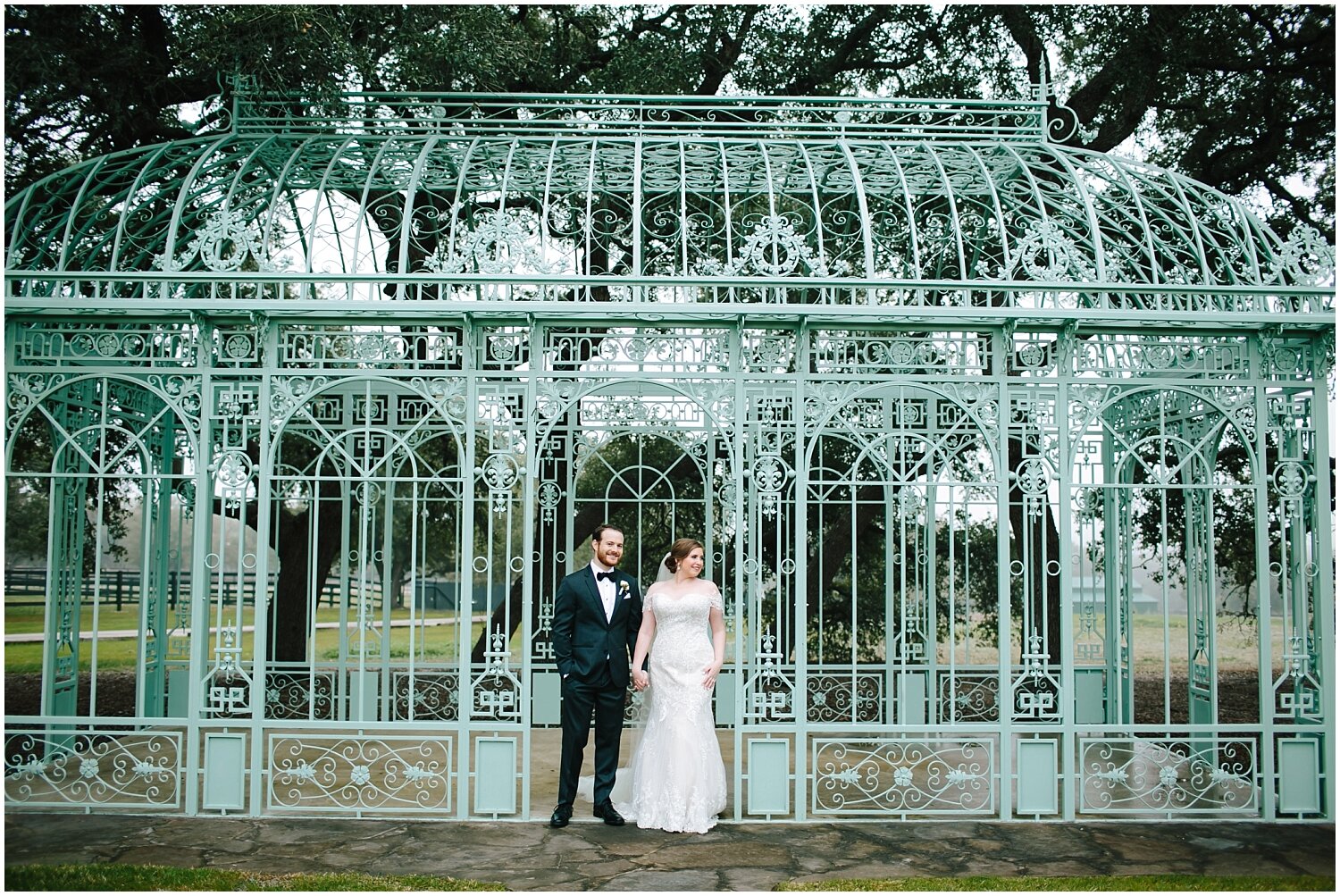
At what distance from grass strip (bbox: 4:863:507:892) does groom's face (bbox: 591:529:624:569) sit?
1918mm

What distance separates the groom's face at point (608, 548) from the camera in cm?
642

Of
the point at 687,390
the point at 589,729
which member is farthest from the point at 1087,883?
the point at 687,390

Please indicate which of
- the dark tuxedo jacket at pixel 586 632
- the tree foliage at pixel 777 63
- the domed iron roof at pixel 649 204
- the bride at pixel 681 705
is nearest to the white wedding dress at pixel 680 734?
the bride at pixel 681 705

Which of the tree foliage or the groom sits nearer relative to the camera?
the groom

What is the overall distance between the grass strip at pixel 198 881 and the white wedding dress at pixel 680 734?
4.23ft

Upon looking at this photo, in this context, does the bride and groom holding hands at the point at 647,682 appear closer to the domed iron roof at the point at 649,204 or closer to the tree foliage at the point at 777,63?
the domed iron roof at the point at 649,204

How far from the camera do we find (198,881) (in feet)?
17.6

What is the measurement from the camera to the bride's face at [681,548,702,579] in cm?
645

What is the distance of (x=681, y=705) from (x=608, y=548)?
1.06 meters

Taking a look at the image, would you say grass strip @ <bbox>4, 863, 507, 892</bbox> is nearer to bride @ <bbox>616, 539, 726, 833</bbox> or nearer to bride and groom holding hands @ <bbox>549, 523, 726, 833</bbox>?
bride and groom holding hands @ <bbox>549, 523, 726, 833</bbox>

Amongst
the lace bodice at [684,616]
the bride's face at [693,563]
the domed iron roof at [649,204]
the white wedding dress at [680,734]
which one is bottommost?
the white wedding dress at [680,734]

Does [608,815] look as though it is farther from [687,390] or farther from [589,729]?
[687,390]

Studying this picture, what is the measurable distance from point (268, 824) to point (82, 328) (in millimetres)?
3421

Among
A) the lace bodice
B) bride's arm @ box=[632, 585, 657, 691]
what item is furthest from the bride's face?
bride's arm @ box=[632, 585, 657, 691]
